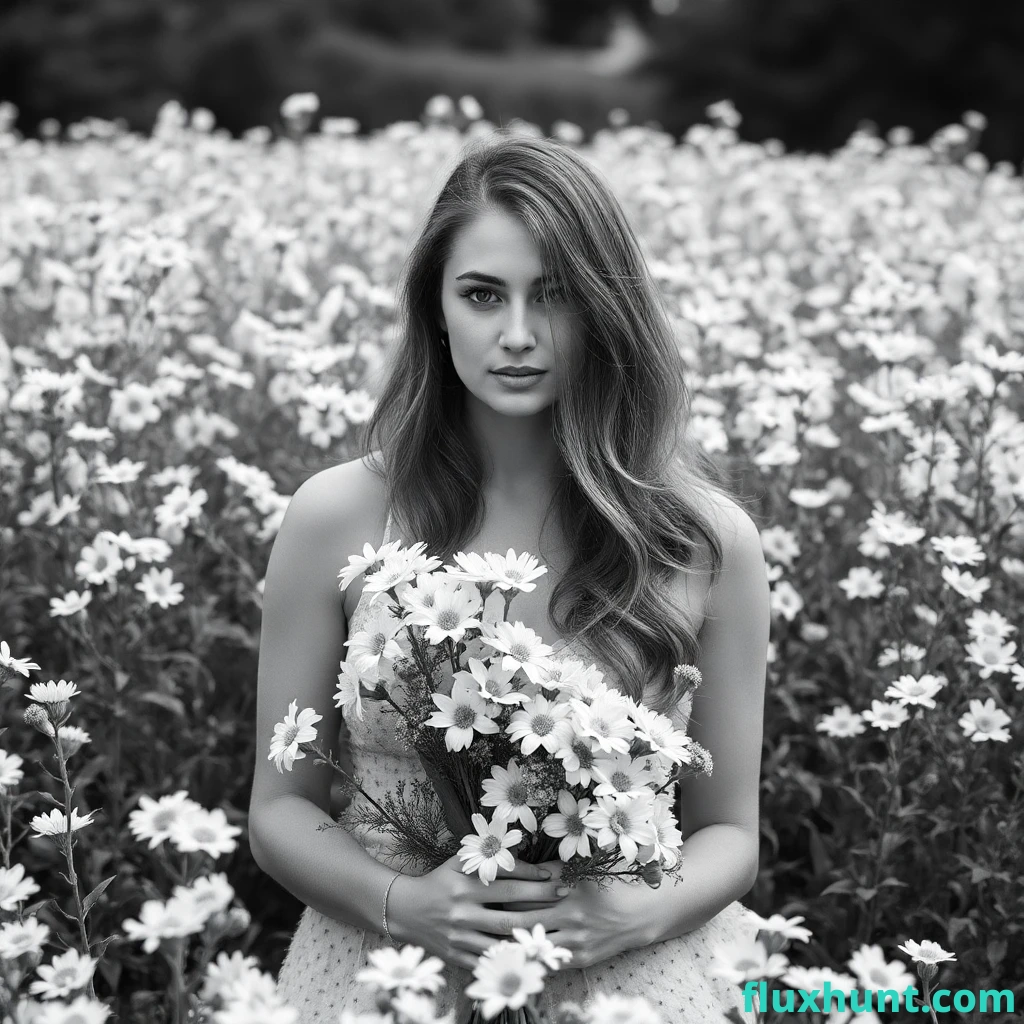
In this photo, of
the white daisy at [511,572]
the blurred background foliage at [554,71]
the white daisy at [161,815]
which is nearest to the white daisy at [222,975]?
the white daisy at [161,815]

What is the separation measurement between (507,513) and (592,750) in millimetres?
799

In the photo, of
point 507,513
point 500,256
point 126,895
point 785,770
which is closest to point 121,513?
point 126,895

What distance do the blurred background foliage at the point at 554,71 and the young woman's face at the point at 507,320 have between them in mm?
13598

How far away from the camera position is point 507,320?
6.52 feet

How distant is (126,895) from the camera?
2426 mm

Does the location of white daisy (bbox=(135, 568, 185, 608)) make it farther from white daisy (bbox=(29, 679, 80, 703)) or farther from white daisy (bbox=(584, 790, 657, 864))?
white daisy (bbox=(584, 790, 657, 864))

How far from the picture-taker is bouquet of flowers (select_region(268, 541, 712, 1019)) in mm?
1481

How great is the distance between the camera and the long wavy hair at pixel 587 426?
2037 mm

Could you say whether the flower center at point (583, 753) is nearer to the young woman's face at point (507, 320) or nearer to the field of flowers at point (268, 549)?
the field of flowers at point (268, 549)

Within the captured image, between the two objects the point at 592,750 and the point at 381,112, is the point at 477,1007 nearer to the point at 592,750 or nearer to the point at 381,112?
the point at 592,750

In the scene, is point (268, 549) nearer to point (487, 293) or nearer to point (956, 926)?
point (487, 293)

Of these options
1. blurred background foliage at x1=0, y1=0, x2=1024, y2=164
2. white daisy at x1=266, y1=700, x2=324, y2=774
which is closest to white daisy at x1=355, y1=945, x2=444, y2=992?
white daisy at x1=266, y1=700, x2=324, y2=774

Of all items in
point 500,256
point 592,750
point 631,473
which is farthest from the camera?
point 631,473

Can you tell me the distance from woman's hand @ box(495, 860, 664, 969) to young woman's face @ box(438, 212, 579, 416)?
28.0 inches
